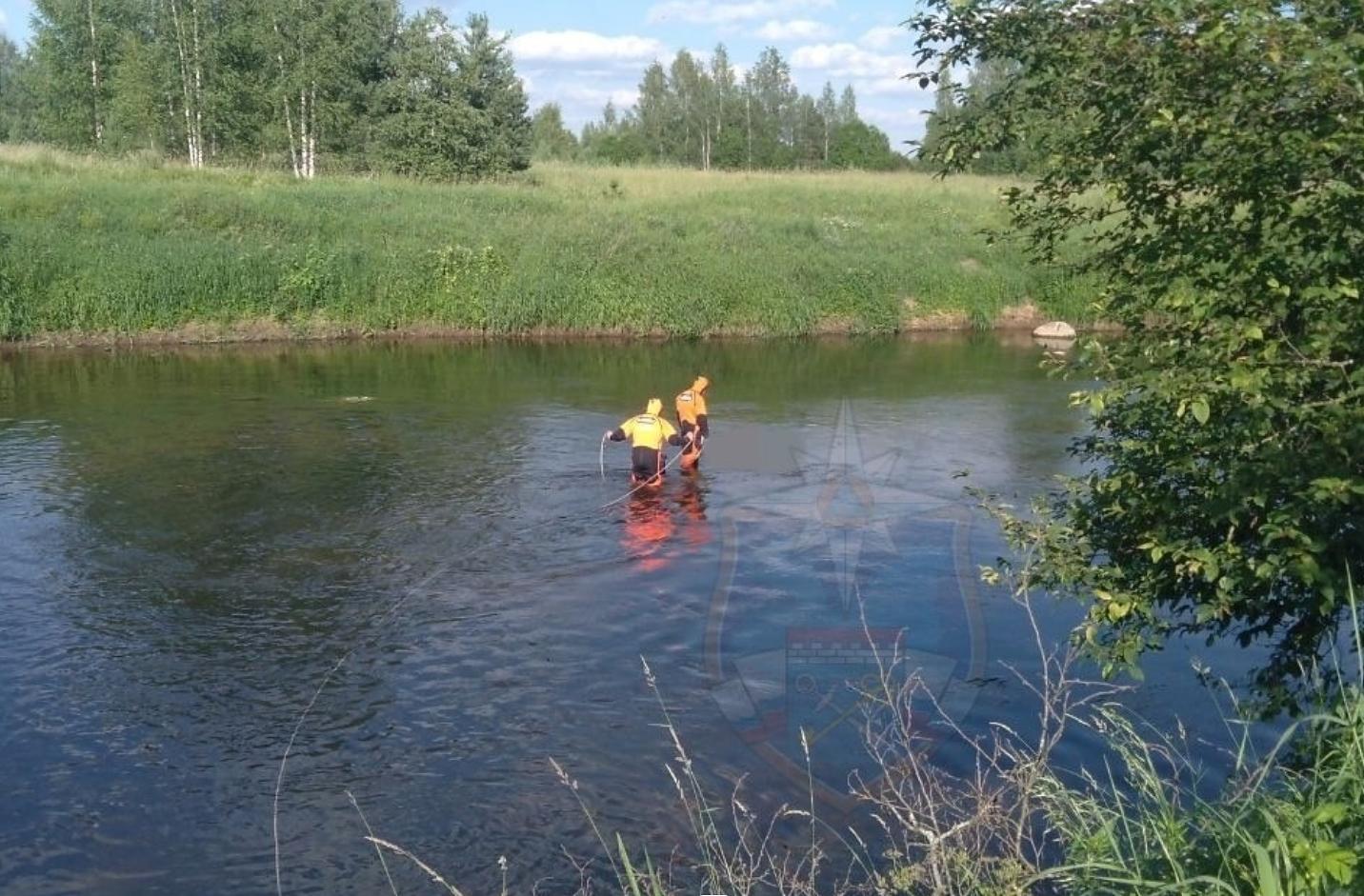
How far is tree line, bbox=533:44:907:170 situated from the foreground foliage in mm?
68178

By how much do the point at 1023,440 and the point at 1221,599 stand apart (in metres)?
16.7

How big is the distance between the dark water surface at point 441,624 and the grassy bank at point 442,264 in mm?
9749

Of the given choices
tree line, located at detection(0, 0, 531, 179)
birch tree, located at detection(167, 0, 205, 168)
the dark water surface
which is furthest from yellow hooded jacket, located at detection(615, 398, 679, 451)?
birch tree, located at detection(167, 0, 205, 168)

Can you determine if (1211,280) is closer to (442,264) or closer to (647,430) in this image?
(647,430)

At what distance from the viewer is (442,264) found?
37.7 m

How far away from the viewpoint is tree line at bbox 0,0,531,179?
50969 millimetres

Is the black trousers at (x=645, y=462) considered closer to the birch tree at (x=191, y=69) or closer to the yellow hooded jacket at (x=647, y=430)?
the yellow hooded jacket at (x=647, y=430)

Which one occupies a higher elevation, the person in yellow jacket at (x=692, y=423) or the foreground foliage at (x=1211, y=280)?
the foreground foliage at (x=1211, y=280)

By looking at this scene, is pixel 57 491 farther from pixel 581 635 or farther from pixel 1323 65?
pixel 1323 65

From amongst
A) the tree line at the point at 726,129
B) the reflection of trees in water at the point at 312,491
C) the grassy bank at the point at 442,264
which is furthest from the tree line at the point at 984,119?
the tree line at the point at 726,129

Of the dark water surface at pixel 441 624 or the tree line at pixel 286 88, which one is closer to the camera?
the dark water surface at pixel 441 624

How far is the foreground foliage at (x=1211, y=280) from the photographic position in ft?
20.0

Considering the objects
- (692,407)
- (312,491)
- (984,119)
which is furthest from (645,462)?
(984,119)

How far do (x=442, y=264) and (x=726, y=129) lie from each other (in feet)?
170
